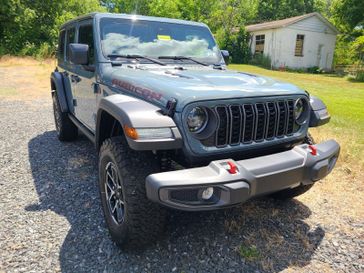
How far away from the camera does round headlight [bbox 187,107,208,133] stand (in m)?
2.52

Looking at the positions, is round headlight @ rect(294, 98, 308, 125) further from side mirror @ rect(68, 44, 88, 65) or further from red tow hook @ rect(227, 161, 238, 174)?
side mirror @ rect(68, 44, 88, 65)

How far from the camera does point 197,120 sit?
2559 millimetres

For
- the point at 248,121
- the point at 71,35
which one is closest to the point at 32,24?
the point at 71,35

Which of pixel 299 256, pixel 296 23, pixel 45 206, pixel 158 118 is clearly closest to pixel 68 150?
pixel 45 206

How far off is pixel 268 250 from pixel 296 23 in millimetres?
27339

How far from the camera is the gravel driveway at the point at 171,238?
274 cm

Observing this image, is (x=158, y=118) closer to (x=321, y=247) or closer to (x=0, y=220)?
(x=321, y=247)

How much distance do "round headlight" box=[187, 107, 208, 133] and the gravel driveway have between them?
42.3 inches

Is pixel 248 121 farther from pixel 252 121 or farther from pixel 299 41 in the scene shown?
pixel 299 41

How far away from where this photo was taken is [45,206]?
11.9ft

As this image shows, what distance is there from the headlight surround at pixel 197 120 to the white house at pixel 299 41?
86.7 feet

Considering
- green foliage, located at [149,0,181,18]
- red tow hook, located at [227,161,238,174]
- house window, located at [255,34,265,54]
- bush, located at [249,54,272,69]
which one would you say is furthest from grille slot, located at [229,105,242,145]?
green foliage, located at [149,0,181,18]

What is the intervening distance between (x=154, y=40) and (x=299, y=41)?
26.8 m

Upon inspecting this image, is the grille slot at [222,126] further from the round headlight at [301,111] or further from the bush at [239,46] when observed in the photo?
the bush at [239,46]
